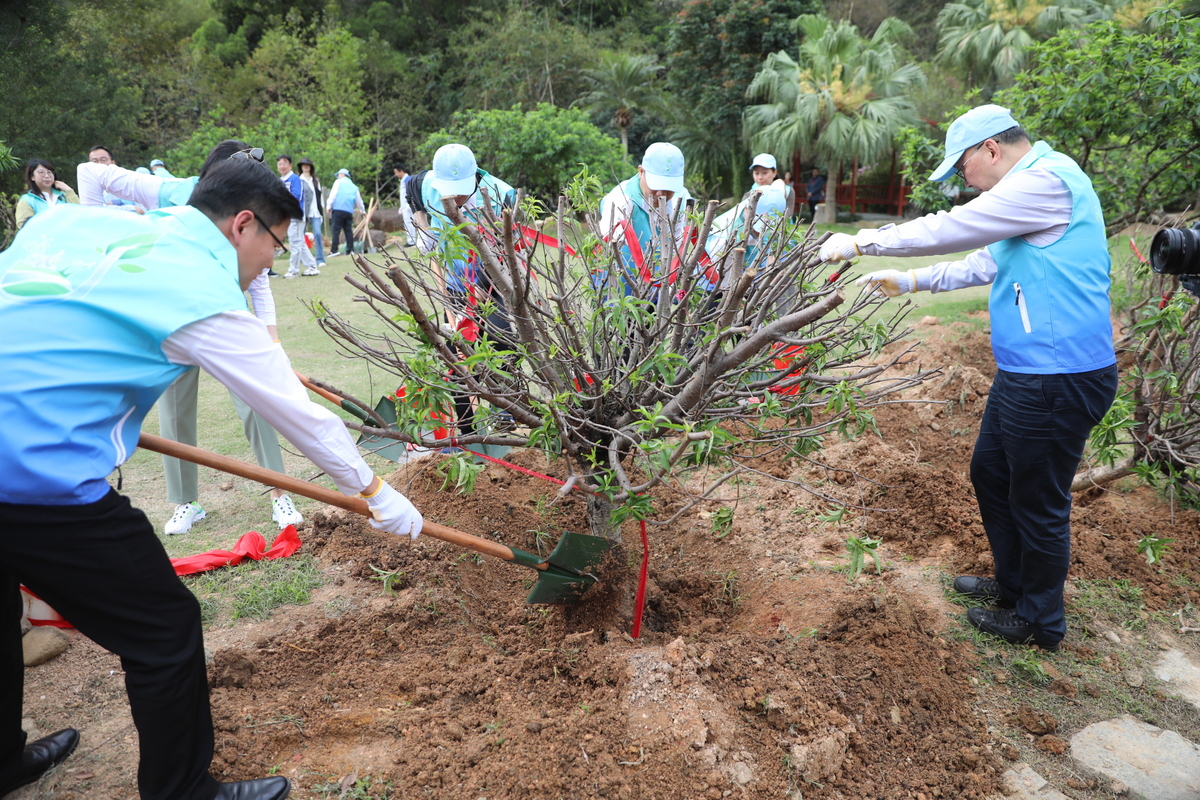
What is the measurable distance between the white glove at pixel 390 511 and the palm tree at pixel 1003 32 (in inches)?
758

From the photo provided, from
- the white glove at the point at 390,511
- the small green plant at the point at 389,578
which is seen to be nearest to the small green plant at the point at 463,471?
the white glove at the point at 390,511

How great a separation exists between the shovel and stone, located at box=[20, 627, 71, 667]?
35.5 inches

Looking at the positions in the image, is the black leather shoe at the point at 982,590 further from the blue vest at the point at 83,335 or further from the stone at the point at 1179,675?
the blue vest at the point at 83,335

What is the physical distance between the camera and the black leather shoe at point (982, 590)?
3.19m

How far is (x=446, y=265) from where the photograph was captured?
254 centimetres

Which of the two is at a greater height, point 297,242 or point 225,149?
point 225,149

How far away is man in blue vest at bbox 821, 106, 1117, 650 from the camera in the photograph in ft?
8.64

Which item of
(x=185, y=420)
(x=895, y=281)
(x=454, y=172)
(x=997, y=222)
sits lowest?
(x=185, y=420)

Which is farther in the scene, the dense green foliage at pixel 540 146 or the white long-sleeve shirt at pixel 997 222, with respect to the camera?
the dense green foliage at pixel 540 146

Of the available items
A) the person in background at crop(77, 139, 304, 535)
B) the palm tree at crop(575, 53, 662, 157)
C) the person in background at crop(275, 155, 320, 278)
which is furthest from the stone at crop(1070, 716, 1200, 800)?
the palm tree at crop(575, 53, 662, 157)

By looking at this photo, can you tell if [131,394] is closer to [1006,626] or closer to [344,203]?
[1006,626]

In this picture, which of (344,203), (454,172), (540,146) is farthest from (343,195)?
(454,172)

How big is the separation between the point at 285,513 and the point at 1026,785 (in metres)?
3.30

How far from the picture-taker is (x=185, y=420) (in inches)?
144
